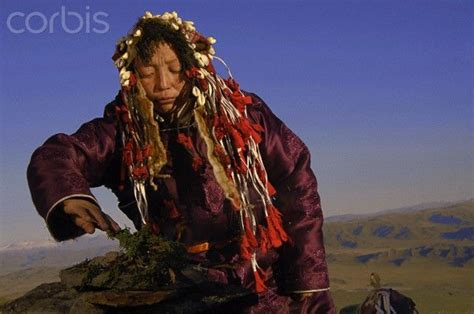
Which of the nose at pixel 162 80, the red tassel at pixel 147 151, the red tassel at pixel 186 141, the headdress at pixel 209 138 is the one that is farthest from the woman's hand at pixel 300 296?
the nose at pixel 162 80

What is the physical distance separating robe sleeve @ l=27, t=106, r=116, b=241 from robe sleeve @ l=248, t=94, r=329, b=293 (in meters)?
1.01

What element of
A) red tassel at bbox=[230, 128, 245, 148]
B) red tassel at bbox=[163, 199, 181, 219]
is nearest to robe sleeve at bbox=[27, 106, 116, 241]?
red tassel at bbox=[163, 199, 181, 219]

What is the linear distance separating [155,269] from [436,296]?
68.7ft

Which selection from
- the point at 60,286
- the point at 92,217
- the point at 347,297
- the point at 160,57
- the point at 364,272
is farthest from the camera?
the point at 364,272

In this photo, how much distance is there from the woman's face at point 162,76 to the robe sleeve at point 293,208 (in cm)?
63

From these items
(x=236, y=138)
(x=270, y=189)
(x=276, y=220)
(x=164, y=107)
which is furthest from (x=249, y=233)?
(x=164, y=107)

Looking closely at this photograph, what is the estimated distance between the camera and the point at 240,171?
4.76 meters

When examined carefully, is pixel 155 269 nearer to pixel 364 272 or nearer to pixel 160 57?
pixel 160 57

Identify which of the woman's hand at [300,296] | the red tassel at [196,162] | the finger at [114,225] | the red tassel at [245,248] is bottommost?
the woman's hand at [300,296]

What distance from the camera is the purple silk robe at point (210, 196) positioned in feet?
14.4

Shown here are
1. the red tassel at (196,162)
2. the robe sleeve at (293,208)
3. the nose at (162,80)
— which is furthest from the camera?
the robe sleeve at (293,208)

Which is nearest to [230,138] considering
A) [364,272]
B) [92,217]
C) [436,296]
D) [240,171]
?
[240,171]

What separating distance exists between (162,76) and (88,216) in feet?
3.60

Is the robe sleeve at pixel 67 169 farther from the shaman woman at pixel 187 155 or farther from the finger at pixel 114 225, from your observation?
the finger at pixel 114 225
